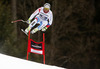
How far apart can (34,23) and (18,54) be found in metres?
1.16

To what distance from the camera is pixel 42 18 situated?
14.0ft

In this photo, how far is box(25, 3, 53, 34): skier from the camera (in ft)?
13.8

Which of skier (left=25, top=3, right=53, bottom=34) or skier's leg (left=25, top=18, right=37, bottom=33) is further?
skier's leg (left=25, top=18, right=37, bottom=33)

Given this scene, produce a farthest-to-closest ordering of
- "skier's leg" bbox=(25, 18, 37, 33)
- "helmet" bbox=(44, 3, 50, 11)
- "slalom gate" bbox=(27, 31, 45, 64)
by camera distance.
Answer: "skier's leg" bbox=(25, 18, 37, 33) → "slalom gate" bbox=(27, 31, 45, 64) → "helmet" bbox=(44, 3, 50, 11)

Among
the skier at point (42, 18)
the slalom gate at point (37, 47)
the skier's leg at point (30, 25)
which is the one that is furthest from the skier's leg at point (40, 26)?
the slalom gate at point (37, 47)

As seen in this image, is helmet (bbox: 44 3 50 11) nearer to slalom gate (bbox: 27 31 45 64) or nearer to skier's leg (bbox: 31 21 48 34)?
skier's leg (bbox: 31 21 48 34)

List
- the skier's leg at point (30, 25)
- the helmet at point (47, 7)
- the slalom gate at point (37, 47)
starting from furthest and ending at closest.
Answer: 1. the skier's leg at point (30, 25)
2. the slalom gate at point (37, 47)
3. the helmet at point (47, 7)

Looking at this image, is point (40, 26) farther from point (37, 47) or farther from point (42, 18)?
point (37, 47)

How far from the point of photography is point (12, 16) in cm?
504

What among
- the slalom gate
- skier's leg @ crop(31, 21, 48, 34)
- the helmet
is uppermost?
the helmet

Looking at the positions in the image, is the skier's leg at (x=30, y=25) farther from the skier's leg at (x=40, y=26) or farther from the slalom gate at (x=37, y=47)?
the slalom gate at (x=37, y=47)

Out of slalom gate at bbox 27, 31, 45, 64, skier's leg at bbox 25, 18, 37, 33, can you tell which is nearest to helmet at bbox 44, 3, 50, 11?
skier's leg at bbox 25, 18, 37, 33

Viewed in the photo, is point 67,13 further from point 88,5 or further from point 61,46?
point 61,46

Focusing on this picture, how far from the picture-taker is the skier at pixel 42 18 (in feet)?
13.8
